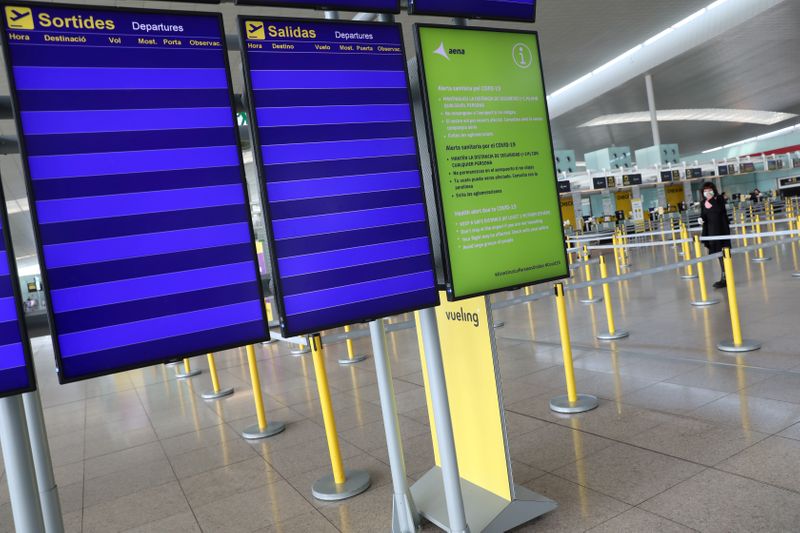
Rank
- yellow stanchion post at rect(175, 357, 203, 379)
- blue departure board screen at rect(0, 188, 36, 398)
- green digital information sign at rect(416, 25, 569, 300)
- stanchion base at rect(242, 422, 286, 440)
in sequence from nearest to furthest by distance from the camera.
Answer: blue departure board screen at rect(0, 188, 36, 398) → green digital information sign at rect(416, 25, 569, 300) → stanchion base at rect(242, 422, 286, 440) → yellow stanchion post at rect(175, 357, 203, 379)

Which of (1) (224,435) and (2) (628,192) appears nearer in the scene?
(1) (224,435)

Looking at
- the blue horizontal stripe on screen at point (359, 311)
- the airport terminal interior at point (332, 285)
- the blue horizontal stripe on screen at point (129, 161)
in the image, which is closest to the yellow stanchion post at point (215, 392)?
the airport terminal interior at point (332, 285)

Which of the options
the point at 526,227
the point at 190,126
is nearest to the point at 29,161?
the point at 190,126

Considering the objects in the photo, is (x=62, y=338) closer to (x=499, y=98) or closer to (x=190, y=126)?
(x=190, y=126)

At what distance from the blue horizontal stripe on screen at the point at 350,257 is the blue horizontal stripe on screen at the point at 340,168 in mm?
319

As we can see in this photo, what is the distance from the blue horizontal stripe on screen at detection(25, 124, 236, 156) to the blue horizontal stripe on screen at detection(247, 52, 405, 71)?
0.33 metres

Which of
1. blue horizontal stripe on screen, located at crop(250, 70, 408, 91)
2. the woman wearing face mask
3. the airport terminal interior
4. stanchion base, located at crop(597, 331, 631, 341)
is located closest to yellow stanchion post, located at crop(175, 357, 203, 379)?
the airport terminal interior

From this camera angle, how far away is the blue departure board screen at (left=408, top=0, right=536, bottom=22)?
2.74 meters

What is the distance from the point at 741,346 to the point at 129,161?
6.01m

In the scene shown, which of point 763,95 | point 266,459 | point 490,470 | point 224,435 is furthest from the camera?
point 763,95

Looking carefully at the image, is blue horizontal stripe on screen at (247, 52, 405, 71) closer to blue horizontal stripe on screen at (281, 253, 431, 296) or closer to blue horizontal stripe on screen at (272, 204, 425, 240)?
blue horizontal stripe on screen at (272, 204, 425, 240)

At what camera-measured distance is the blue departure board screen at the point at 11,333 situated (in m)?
1.82

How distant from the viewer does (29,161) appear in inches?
73.9

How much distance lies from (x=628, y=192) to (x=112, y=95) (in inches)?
1309
